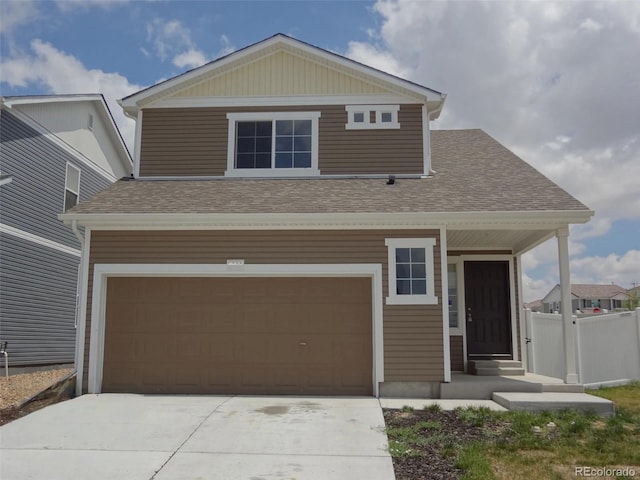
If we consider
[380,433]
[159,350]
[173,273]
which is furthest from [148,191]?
[380,433]

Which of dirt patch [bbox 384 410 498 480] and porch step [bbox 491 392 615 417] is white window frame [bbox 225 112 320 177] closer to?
dirt patch [bbox 384 410 498 480]

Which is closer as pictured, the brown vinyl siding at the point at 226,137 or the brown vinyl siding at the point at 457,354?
the brown vinyl siding at the point at 226,137

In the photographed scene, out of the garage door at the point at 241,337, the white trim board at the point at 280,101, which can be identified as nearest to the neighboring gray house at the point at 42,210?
the white trim board at the point at 280,101

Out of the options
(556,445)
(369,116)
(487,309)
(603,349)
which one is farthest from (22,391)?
(603,349)

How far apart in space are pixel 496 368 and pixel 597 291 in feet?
196

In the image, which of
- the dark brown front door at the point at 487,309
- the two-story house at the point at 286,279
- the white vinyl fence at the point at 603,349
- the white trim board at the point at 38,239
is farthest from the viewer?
the white trim board at the point at 38,239

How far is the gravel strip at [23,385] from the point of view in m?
10.4

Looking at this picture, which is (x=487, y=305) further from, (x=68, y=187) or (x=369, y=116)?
(x=68, y=187)

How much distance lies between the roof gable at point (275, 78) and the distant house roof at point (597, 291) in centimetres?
5728

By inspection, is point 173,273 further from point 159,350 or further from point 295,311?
point 295,311

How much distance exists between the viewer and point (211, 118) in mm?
12406

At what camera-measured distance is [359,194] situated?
10.9 m

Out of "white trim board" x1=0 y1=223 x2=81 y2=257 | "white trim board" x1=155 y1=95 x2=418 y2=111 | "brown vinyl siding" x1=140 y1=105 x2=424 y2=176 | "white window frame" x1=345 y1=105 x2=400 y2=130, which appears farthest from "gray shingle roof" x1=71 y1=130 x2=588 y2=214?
"white trim board" x1=0 y1=223 x2=81 y2=257

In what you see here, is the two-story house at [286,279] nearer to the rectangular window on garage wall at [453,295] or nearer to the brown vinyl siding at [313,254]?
the brown vinyl siding at [313,254]
